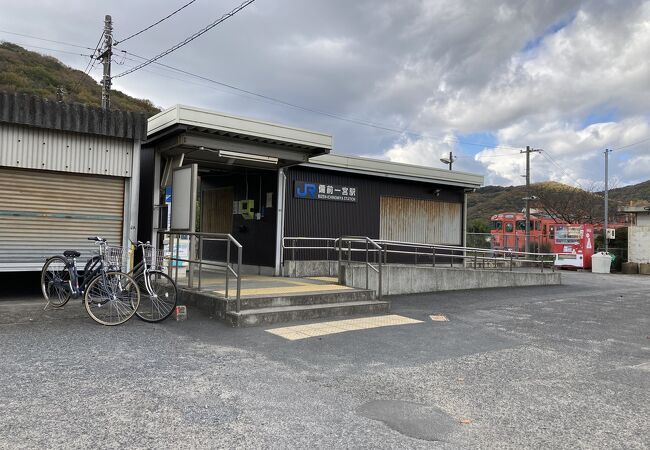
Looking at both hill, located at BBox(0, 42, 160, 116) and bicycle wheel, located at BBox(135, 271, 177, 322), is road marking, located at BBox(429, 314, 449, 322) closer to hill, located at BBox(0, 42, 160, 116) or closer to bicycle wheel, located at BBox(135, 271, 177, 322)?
bicycle wheel, located at BBox(135, 271, 177, 322)

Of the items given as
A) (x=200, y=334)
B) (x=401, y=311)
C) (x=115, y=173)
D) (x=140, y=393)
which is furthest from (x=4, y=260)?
(x=401, y=311)

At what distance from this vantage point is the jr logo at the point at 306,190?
13141mm

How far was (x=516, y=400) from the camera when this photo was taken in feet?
15.1

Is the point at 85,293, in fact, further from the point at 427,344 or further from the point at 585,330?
the point at 585,330

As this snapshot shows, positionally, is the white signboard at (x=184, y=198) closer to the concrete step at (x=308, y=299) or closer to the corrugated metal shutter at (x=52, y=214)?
the corrugated metal shutter at (x=52, y=214)

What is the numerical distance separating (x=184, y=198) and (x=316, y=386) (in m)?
5.36

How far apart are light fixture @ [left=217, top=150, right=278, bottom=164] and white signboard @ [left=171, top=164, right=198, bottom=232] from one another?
43.4 inches

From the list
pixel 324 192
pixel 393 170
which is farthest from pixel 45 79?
pixel 393 170

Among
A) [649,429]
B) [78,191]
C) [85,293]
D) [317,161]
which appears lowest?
[649,429]

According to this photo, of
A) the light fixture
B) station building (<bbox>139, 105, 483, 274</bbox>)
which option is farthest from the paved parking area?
the light fixture

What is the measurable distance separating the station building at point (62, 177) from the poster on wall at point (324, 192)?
465cm

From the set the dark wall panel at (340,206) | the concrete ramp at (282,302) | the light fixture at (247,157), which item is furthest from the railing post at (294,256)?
the light fixture at (247,157)

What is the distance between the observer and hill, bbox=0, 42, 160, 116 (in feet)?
148

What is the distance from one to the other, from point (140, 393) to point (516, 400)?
3.38 m
